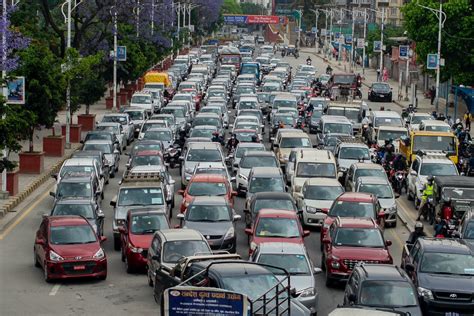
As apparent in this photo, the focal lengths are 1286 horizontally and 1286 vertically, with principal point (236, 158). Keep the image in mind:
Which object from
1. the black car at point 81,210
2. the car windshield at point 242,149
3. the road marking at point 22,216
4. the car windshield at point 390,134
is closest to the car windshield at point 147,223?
the black car at point 81,210

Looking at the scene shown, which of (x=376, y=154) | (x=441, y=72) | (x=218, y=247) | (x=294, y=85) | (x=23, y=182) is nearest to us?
(x=218, y=247)

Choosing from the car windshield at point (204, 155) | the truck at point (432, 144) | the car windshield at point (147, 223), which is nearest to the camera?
the car windshield at point (147, 223)

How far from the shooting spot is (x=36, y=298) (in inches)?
1091

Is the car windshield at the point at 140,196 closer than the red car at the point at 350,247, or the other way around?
the red car at the point at 350,247

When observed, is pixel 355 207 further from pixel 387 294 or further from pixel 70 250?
pixel 387 294

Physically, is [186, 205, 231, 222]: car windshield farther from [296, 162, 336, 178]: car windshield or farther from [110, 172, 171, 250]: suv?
[296, 162, 336, 178]: car windshield

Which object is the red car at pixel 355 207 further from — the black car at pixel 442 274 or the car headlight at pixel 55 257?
the car headlight at pixel 55 257

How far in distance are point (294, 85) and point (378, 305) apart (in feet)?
210

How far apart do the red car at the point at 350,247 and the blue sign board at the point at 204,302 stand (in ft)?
40.1

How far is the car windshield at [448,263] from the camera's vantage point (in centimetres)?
2609

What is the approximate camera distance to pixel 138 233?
101ft

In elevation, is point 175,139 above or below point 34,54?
below

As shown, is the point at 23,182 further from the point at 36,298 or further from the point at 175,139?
the point at 36,298

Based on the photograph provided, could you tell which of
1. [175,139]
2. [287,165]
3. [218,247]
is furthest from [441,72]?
[218,247]
